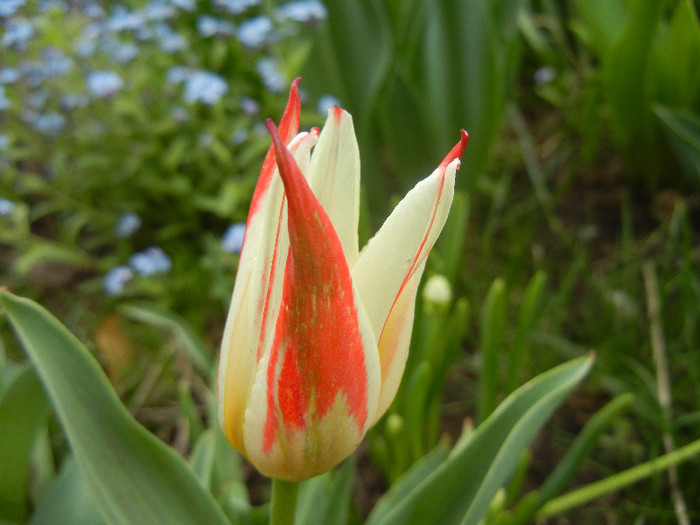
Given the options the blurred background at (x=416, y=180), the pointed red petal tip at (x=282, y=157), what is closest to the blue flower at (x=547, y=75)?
the blurred background at (x=416, y=180)

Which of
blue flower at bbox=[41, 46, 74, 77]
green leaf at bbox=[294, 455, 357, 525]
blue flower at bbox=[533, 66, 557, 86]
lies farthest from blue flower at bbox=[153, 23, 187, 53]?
green leaf at bbox=[294, 455, 357, 525]

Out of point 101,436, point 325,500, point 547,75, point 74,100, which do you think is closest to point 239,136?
point 74,100

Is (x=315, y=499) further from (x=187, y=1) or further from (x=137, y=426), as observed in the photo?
(x=187, y=1)

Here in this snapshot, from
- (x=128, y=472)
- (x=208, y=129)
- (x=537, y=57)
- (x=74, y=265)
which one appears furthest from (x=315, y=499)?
(x=537, y=57)

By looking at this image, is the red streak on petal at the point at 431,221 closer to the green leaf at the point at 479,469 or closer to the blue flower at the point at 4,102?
the green leaf at the point at 479,469

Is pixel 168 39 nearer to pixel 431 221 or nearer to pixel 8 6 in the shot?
pixel 8 6
